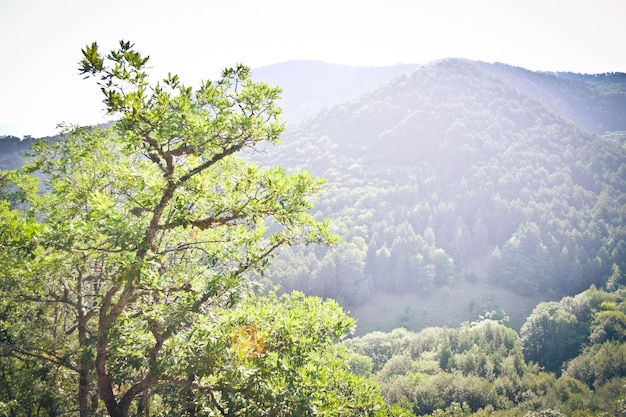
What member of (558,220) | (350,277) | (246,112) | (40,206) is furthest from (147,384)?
(558,220)

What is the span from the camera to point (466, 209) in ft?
442

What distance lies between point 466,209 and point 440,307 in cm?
5958

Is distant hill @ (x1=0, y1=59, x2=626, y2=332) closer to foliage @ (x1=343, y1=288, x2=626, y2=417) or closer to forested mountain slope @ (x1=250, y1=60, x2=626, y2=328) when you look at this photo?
forested mountain slope @ (x1=250, y1=60, x2=626, y2=328)

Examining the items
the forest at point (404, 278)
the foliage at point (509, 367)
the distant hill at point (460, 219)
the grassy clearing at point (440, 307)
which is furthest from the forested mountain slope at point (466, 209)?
the foliage at point (509, 367)

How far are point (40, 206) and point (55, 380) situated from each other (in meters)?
5.83

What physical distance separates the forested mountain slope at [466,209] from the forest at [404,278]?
0.63 m

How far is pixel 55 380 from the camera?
11961 millimetres

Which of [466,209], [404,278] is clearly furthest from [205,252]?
[466,209]

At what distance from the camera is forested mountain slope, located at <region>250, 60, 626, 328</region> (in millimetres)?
94500

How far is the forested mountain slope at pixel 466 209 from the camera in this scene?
9450 cm

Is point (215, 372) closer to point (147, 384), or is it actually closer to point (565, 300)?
point (147, 384)

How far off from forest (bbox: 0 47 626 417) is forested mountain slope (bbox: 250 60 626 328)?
626 mm

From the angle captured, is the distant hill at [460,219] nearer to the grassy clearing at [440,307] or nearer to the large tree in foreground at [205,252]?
the grassy clearing at [440,307]

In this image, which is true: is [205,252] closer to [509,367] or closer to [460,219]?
[509,367]
